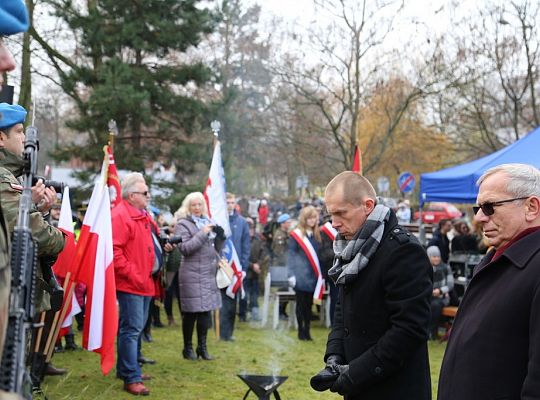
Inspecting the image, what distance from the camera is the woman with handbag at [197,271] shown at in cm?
850

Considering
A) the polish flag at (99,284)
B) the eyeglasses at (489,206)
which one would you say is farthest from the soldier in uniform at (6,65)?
the polish flag at (99,284)

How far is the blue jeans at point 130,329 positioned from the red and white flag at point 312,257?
4355mm

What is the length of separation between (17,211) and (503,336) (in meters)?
2.69

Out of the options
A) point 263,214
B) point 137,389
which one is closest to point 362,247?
point 137,389

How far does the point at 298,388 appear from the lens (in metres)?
7.57

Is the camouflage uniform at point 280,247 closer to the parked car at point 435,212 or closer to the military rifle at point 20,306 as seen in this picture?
the military rifle at point 20,306

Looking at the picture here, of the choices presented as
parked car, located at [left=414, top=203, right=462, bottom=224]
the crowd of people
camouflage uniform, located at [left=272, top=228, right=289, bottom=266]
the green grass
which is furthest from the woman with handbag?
parked car, located at [left=414, top=203, right=462, bottom=224]

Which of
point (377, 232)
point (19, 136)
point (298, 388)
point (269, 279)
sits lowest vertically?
point (298, 388)

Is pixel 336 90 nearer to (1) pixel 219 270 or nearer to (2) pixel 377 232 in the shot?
(1) pixel 219 270

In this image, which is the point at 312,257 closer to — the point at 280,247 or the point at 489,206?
the point at 280,247

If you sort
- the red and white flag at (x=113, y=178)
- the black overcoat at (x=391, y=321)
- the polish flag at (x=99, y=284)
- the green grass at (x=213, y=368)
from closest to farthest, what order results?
the black overcoat at (x=391, y=321) < the polish flag at (x=99, y=284) < the green grass at (x=213, y=368) < the red and white flag at (x=113, y=178)

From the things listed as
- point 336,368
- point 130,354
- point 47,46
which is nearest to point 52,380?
point 130,354

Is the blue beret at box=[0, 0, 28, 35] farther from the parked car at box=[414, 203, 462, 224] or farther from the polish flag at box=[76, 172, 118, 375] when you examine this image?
the parked car at box=[414, 203, 462, 224]

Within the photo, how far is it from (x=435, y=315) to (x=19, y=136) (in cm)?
835
